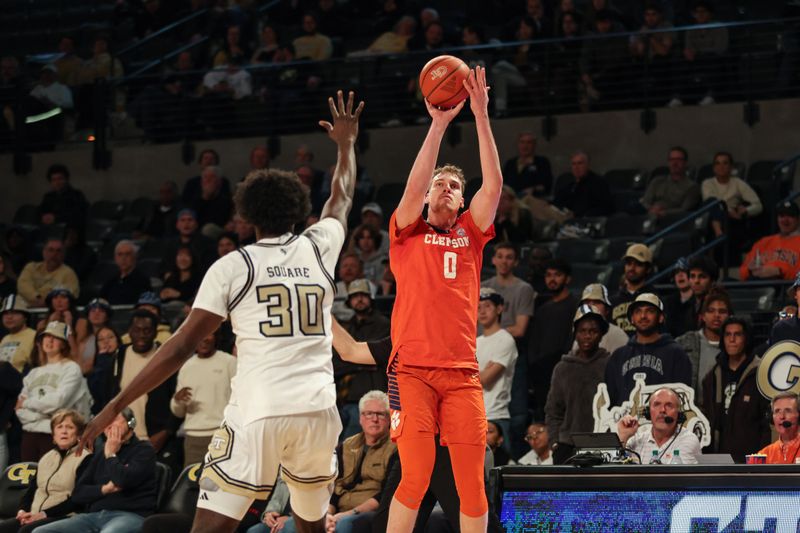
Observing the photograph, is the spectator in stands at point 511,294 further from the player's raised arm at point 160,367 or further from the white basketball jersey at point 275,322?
the player's raised arm at point 160,367

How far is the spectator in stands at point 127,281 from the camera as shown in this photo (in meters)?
14.0

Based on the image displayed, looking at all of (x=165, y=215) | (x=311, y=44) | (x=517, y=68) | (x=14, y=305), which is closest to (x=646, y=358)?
(x=14, y=305)

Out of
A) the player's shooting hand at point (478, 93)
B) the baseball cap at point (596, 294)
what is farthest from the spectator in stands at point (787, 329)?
the player's shooting hand at point (478, 93)

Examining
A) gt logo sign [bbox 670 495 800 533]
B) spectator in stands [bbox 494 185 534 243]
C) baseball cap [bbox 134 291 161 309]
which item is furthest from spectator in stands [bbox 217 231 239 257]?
gt logo sign [bbox 670 495 800 533]

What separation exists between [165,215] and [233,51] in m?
3.00

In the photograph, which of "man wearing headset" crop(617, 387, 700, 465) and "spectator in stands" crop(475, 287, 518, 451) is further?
"spectator in stands" crop(475, 287, 518, 451)

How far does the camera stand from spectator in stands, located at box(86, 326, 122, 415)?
11883 millimetres

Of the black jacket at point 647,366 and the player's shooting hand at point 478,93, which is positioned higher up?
the player's shooting hand at point 478,93

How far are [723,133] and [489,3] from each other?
12.5 feet

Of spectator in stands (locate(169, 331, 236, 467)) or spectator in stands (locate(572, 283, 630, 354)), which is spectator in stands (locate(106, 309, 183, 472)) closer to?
spectator in stands (locate(169, 331, 236, 467))

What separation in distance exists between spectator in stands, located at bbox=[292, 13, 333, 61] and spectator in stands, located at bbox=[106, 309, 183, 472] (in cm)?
628

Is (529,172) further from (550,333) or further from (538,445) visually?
(538,445)

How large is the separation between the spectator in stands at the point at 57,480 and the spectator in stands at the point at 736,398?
4.82 meters

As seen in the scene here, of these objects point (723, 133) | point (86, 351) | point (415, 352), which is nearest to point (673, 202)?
point (723, 133)
